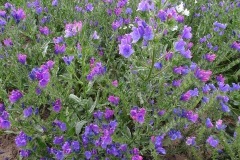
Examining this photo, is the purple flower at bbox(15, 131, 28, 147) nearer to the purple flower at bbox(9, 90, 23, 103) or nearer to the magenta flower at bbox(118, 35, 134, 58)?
the purple flower at bbox(9, 90, 23, 103)

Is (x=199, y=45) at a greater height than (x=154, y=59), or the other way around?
(x=199, y=45)

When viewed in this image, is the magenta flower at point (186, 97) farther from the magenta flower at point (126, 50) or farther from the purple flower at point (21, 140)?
the purple flower at point (21, 140)

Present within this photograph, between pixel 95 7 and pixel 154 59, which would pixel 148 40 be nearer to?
pixel 154 59

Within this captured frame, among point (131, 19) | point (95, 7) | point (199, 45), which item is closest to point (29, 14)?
point (95, 7)

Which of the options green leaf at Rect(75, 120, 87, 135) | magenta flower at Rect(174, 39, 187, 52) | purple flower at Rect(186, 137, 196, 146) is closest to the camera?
magenta flower at Rect(174, 39, 187, 52)

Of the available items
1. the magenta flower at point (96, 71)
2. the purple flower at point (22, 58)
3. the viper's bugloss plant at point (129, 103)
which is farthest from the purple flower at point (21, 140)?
the purple flower at point (22, 58)

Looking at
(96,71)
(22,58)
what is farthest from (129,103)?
(22,58)

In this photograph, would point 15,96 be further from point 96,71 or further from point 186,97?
point 186,97

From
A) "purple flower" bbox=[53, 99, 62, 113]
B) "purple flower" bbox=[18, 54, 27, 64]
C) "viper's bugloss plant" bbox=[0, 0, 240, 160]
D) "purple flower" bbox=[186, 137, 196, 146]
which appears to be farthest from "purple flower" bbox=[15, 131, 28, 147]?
"purple flower" bbox=[186, 137, 196, 146]

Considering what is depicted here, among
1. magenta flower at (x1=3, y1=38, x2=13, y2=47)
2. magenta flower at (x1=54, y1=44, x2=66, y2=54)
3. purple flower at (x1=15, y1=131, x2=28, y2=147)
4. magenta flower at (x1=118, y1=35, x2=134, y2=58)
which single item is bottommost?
purple flower at (x1=15, y1=131, x2=28, y2=147)

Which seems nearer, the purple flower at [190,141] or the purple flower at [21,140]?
the purple flower at [21,140]

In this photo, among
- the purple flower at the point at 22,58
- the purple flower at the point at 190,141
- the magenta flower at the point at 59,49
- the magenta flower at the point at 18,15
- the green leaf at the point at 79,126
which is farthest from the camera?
the magenta flower at the point at 18,15
